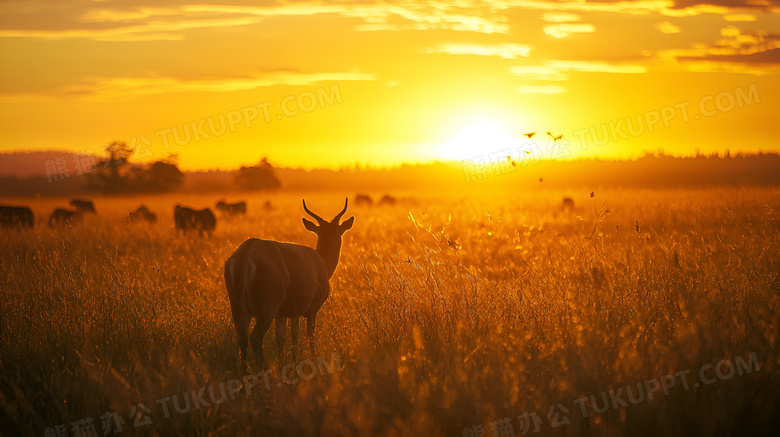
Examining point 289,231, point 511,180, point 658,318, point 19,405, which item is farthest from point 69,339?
point 511,180

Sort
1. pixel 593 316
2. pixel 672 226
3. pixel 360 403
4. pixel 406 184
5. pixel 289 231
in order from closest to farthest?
pixel 360 403, pixel 593 316, pixel 672 226, pixel 289 231, pixel 406 184

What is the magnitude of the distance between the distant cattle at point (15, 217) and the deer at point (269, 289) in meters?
18.4

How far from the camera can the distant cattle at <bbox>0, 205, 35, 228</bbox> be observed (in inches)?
890

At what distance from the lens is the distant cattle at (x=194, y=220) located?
69.8 feet

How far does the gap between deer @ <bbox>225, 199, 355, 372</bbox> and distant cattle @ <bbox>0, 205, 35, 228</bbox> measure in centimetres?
1844

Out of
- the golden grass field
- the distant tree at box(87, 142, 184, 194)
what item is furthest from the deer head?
the distant tree at box(87, 142, 184, 194)

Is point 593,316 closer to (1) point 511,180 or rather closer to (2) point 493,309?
(2) point 493,309

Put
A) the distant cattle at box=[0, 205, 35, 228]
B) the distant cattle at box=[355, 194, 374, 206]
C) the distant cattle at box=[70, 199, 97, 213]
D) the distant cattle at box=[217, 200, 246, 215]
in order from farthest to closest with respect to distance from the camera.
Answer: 1. the distant cattle at box=[355, 194, 374, 206]
2. the distant cattle at box=[70, 199, 97, 213]
3. the distant cattle at box=[217, 200, 246, 215]
4. the distant cattle at box=[0, 205, 35, 228]

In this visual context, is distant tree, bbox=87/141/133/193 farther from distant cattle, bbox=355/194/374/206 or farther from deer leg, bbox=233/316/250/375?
deer leg, bbox=233/316/250/375

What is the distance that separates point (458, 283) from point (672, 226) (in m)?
13.1

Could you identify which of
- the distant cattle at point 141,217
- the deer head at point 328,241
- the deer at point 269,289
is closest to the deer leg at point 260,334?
the deer at point 269,289

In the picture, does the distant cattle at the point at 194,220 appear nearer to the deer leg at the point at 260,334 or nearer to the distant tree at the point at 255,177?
the deer leg at the point at 260,334

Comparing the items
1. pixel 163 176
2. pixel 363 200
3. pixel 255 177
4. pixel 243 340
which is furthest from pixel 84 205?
pixel 255 177

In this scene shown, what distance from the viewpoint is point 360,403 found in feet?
16.1
